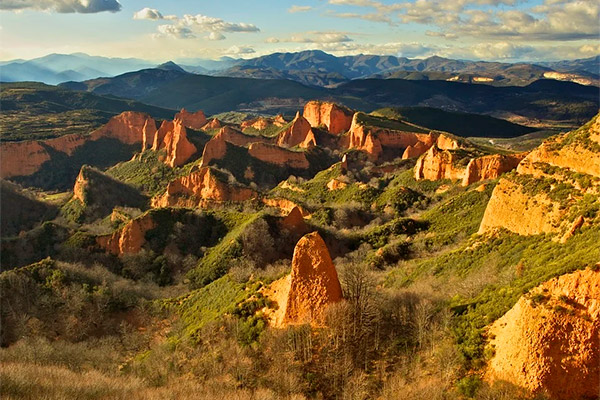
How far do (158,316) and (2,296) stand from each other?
10243 mm

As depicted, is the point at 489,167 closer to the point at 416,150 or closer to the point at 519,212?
the point at 519,212

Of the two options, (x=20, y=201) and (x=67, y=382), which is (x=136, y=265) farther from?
(x=20, y=201)

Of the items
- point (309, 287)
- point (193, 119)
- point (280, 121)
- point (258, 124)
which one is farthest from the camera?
point (193, 119)

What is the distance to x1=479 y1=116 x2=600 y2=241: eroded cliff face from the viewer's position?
91.0 feet

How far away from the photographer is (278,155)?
87.4 metres

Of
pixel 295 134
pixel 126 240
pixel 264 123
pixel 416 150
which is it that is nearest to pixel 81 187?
pixel 126 240

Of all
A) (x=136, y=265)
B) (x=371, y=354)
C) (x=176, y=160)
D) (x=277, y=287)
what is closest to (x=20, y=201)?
(x=176, y=160)

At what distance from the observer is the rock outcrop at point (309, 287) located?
2300cm

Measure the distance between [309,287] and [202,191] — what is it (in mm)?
44886

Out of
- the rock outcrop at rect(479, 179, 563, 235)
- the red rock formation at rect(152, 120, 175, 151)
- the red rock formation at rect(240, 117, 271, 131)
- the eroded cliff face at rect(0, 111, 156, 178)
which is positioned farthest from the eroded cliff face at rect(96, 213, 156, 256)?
the red rock formation at rect(240, 117, 271, 131)

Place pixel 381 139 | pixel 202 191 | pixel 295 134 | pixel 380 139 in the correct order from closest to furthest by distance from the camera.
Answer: pixel 202 191, pixel 380 139, pixel 381 139, pixel 295 134

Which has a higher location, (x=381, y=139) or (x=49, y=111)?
(x=49, y=111)

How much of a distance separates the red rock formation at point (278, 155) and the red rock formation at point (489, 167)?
39212 millimetres

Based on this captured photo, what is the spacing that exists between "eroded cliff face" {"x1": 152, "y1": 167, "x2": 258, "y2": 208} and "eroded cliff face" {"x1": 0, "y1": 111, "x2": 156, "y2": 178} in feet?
108
